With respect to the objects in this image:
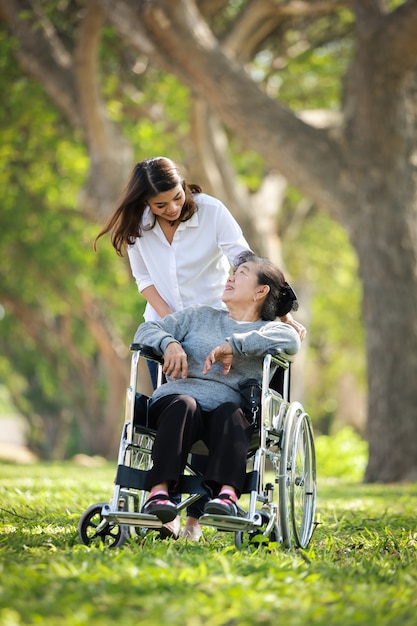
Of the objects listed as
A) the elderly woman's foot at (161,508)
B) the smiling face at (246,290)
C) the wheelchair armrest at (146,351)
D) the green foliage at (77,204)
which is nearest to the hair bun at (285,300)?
the smiling face at (246,290)

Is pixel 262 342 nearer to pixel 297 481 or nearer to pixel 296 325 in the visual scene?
pixel 296 325

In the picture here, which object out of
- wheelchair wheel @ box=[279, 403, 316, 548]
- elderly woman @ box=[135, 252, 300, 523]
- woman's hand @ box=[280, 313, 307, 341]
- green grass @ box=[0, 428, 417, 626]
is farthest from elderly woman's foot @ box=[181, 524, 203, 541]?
woman's hand @ box=[280, 313, 307, 341]

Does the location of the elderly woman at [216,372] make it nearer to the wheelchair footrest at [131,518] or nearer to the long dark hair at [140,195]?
the wheelchair footrest at [131,518]

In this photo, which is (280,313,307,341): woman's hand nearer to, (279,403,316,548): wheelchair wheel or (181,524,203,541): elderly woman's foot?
(279,403,316,548): wheelchair wheel

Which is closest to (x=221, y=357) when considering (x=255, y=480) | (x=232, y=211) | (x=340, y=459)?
(x=255, y=480)

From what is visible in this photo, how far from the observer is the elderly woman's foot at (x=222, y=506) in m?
3.85

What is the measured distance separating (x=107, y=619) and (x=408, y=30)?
8.56 meters

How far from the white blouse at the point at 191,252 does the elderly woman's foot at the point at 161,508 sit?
4.32ft

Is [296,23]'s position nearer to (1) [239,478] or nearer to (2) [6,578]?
(1) [239,478]

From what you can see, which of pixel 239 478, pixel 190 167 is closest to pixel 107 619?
pixel 239 478

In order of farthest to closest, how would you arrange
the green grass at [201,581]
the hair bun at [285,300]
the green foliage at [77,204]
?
A: 1. the green foliage at [77,204]
2. the hair bun at [285,300]
3. the green grass at [201,581]

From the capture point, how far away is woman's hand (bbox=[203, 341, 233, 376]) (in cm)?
426

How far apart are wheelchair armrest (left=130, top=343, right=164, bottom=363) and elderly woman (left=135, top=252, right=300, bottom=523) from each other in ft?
0.13

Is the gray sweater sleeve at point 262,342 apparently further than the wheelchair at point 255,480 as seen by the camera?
Yes
